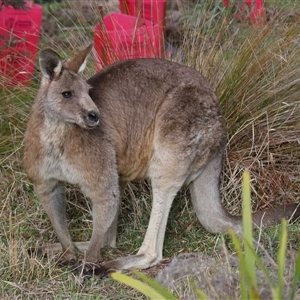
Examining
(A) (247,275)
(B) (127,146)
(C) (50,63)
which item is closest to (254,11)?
(B) (127,146)

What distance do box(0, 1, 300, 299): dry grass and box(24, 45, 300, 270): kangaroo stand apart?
327 mm

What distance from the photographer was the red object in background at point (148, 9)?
19.7 feet

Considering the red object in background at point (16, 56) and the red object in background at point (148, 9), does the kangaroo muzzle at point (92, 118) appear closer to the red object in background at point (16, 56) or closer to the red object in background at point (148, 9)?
the red object in background at point (16, 56)

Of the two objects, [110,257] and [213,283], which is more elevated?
[213,283]

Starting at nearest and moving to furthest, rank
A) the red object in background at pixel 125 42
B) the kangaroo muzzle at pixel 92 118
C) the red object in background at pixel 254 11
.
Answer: the kangaroo muzzle at pixel 92 118
the red object in background at pixel 125 42
the red object in background at pixel 254 11

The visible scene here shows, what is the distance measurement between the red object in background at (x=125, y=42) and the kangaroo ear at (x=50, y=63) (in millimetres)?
1314

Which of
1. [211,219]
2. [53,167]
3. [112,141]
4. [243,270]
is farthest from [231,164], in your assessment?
[243,270]

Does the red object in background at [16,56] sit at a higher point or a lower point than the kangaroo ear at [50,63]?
lower

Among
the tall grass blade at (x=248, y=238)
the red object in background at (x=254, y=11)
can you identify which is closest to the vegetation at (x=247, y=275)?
the tall grass blade at (x=248, y=238)

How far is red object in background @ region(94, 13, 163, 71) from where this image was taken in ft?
18.5

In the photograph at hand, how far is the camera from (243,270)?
271 cm

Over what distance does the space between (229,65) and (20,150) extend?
5.16 feet

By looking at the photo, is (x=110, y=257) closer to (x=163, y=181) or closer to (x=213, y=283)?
(x=163, y=181)

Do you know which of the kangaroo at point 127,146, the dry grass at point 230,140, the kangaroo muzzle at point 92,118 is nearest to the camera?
the kangaroo muzzle at point 92,118
